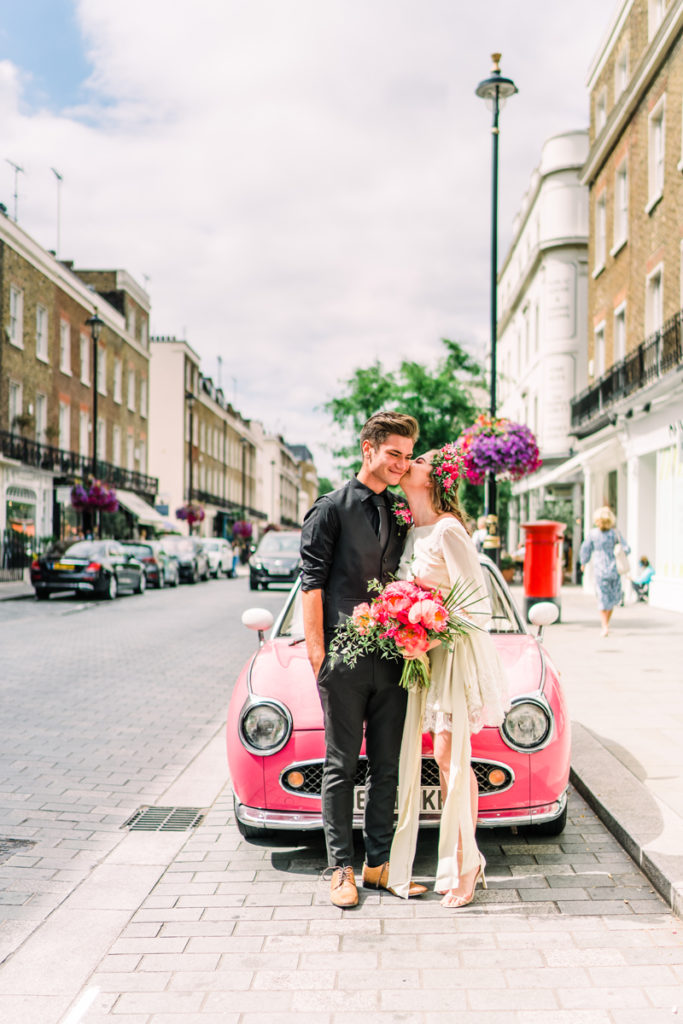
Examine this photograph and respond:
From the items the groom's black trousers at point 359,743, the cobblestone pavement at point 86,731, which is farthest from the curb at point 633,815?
the cobblestone pavement at point 86,731

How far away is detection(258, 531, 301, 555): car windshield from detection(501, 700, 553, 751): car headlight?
21304mm

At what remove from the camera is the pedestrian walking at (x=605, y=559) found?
12859 millimetres

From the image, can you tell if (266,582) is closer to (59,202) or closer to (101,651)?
(101,651)

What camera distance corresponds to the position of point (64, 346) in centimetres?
3634

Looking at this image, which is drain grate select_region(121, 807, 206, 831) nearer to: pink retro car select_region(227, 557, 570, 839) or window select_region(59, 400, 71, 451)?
pink retro car select_region(227, 557, 570, 839)

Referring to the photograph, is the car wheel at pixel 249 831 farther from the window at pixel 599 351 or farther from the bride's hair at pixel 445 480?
the window at pixel 599 351

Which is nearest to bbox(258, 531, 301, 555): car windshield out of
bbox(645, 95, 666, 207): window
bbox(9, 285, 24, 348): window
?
bbox(9, 285, 24, 348): window

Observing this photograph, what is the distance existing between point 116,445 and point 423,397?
17.8m

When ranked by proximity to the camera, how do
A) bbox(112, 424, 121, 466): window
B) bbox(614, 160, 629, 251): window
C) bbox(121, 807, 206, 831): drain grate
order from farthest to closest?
1. bbox(112, 424, 121, 466): window
2. bbox(614, 160, 629, 251): window
3. bbox(121, 807, 206, 831): drain grate

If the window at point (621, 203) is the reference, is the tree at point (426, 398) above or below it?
below

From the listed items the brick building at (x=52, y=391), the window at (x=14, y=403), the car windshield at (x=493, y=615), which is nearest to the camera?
the car windshield at (x=493, y=615)

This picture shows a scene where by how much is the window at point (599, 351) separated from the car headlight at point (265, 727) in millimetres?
21119

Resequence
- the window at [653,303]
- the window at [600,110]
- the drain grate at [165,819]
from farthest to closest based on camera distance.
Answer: the window at [600,110] → the window at [653,303] → the drain grate at [165,819]

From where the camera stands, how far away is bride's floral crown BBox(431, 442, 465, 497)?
12.2 ft
